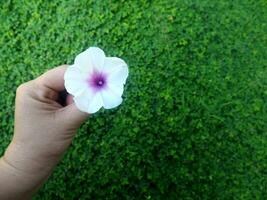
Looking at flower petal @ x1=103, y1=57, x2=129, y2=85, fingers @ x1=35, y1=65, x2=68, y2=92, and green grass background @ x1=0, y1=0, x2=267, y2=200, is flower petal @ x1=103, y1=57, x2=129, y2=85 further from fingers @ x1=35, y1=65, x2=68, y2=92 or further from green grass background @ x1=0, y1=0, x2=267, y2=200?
green grass background @ x1=0, y1=0, x2=267, y2=200

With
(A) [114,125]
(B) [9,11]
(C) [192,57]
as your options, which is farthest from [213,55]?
(B) [9,11]

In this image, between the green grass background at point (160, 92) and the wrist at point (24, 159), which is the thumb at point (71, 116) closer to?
the wrist at point (24, 159)

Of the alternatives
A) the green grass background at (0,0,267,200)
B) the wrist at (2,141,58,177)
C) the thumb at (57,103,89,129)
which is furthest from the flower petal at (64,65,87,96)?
the green grass background at (0,0,267,200)

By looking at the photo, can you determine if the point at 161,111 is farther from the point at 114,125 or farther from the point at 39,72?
the point at 39,72

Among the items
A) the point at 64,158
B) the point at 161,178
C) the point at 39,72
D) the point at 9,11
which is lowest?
the point at 161,178

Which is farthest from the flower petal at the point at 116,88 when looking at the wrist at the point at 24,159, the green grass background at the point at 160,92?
the green grass background at the point at 160,92

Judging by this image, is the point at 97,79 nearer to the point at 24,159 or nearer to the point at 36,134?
the point at 36,134
